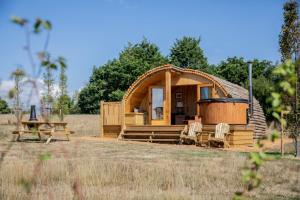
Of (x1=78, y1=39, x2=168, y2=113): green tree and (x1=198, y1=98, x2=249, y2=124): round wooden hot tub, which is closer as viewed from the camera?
(x1=198, y1=98, x2=249, y2=124): round wooden hot tub

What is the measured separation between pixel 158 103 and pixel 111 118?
221 cm

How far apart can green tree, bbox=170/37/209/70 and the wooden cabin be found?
1964 centimetres

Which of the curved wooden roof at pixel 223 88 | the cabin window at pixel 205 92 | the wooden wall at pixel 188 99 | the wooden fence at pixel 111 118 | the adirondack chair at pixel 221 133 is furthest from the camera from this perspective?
the wooden wall at pixel 188 99

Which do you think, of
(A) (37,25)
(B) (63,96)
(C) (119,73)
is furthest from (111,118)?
(C) (119,73)

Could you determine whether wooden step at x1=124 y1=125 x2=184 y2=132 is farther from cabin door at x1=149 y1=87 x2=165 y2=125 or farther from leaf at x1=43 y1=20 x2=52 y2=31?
leaf at x1=43 y1=20 x2=52 y2=31

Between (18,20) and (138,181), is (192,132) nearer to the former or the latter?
(138,181)

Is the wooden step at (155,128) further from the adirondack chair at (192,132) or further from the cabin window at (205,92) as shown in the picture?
the cabin window at (205,92)

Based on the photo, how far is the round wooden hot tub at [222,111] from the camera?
1552 centimetres

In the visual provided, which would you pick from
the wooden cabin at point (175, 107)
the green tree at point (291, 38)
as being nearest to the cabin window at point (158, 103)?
the wooden cabin at point (175, 107)

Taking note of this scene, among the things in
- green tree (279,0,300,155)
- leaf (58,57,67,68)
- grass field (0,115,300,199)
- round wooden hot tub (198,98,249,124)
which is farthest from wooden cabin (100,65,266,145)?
leaf (58,57,67,68)

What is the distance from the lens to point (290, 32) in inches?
465

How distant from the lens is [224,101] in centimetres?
1560

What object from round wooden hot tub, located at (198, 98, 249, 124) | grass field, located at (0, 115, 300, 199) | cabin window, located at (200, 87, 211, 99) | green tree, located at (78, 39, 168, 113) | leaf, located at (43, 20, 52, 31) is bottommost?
grass field, located at (0, 115, 300, 199)

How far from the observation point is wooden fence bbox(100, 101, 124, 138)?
18562 millimetres
